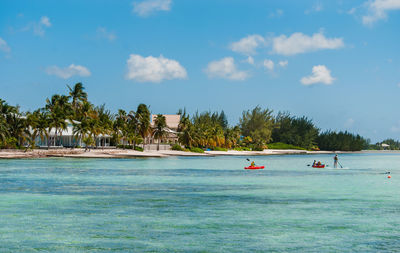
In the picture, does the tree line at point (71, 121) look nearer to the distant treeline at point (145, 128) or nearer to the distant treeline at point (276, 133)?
the distant treeline at point (145, 128)

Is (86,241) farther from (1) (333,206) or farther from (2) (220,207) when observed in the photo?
(1) (333,206)

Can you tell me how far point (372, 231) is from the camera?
17703mm

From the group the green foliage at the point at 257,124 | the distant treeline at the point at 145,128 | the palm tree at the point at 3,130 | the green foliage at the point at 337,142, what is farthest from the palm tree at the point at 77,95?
the green foliage at the point at 337,142

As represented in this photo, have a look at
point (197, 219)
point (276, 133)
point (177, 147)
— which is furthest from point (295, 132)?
point (197, 219)

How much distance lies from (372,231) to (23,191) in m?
21.3

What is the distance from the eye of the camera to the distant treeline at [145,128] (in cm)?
8150

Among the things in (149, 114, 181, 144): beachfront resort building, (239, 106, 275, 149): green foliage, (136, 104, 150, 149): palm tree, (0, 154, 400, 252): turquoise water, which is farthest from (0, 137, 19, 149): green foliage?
(239, 106, 275, 149): green foliage

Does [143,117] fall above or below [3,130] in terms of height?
above

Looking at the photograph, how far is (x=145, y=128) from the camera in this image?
100938 mm

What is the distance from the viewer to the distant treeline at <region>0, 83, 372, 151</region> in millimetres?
81500

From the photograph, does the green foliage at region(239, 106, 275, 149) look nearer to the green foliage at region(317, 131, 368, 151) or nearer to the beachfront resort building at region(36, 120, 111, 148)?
the green foliage at region(317, 131, 368, 151)

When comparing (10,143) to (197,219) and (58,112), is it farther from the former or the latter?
(197,219)

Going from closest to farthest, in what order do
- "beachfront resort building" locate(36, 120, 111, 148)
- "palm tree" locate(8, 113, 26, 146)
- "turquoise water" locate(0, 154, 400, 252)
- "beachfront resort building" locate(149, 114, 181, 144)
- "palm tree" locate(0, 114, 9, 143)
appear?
"turquoise water" locate(0, 154, 400, 252), "palm tree" locate(0, 114, 9, 143), "palm tree" locate(8, 113, 26, 146), "beachfront resort building" locate(36, 120, 111, 148), "beachfront resort building" locate(149, 114, 181, 144)

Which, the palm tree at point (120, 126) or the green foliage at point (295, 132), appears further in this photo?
the green foliage at point (295, 132)
